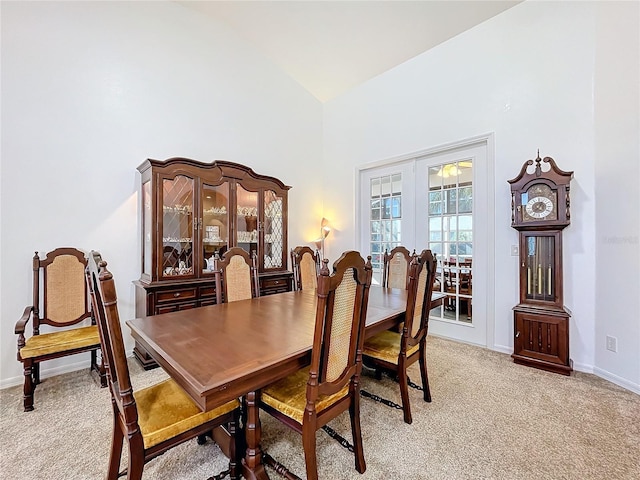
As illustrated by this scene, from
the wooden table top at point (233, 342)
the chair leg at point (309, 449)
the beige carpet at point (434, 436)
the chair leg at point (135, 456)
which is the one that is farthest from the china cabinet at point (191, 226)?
the chair leg at point (309, 449)

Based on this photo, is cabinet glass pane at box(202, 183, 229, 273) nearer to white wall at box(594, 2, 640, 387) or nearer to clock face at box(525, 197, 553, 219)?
clock face at box(525, 197, 553, 219)

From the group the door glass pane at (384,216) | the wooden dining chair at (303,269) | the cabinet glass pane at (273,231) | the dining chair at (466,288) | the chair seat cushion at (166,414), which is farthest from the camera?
the door glass pane at (384,216)

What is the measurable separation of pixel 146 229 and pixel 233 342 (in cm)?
223

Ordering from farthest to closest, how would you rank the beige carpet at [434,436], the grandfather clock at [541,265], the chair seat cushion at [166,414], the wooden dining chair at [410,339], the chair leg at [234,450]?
1. the grandfather clock at [541,265]
2. the wooden dining chair at [410,339]
3. the beige carpet at [434,436]
4. the chair leg at [234,450]
5. the chair seat cushion at [166,414]

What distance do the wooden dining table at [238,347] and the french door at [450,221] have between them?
180 cm

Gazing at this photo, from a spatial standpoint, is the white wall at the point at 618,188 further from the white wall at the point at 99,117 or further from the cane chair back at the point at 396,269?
the white wall at the point at 99,117

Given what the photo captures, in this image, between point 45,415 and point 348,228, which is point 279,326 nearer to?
point 45,415

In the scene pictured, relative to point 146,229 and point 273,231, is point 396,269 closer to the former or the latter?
point 273,231

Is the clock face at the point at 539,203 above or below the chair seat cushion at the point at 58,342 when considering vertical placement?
above

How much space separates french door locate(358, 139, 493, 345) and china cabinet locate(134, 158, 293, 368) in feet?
6.00

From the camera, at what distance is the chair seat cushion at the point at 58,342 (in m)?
2.18

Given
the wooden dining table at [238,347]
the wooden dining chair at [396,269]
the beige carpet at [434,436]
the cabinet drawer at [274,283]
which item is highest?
the wooden dining chair at [396,269]

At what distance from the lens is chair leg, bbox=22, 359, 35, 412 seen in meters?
2.09

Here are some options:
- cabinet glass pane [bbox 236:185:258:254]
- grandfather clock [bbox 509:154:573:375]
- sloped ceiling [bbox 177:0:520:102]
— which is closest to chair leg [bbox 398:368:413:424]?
grandfather clock [bbox 509:154:573:375]
